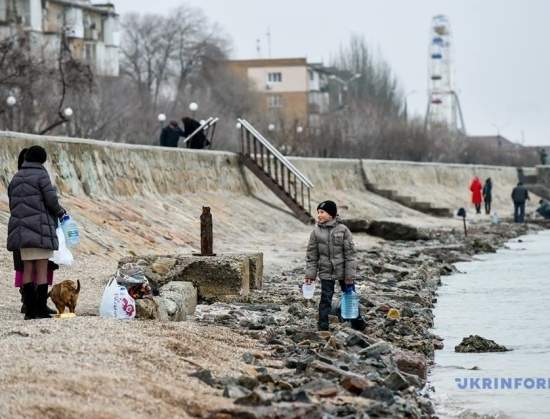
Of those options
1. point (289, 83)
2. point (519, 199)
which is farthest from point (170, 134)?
point (289, 83)

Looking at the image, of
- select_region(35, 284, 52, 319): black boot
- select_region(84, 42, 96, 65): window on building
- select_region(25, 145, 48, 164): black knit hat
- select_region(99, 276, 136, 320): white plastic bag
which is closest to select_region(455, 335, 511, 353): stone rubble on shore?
select_region(99, 276, 136, 320): white plastic bag

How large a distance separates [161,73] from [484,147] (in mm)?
32783

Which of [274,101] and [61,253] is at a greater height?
[274,101]

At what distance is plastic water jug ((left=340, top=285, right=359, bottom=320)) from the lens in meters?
14.2

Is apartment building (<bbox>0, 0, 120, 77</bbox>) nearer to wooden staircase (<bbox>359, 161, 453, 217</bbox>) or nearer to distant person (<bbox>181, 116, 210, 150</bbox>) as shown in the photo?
wooden staircase (<bbox>359, 161, 453, 217</bbox>)

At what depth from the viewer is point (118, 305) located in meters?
13.1

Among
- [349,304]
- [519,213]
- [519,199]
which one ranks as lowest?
[519,213]

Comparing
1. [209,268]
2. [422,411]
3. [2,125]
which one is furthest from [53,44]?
[422,411]

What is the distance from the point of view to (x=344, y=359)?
12.1 meters

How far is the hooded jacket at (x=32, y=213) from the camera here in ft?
44.2

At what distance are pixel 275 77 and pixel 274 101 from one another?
400 cm

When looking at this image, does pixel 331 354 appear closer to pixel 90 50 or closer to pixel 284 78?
pixel 90 50

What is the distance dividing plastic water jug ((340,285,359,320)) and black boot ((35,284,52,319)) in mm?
2878

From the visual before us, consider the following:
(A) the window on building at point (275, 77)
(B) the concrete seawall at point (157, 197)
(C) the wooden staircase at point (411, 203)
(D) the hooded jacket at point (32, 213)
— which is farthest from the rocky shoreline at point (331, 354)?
(A) the window on building at point (275, 77)
